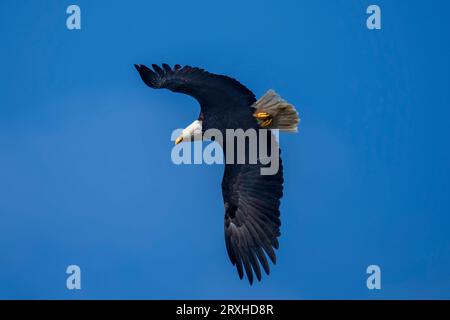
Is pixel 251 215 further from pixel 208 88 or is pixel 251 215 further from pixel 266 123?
pixel 208 88

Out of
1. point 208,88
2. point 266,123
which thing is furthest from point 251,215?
point 208,88

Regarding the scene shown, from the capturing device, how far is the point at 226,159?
1523 cm

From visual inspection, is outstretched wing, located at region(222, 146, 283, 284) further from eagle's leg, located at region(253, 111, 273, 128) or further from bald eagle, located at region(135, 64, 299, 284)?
eagle's leg, located at region(253, 111, 273, 128)

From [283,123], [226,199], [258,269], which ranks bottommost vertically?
[258,269]

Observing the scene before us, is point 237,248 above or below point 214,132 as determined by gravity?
below

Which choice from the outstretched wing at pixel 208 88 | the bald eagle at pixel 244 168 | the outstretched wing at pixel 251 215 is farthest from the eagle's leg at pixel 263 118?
the outstretched wing at pixel 251 215

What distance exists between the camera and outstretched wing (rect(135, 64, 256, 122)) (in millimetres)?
15375

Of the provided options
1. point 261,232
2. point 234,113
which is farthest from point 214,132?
point 261,232

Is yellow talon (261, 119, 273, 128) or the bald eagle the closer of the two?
the bald eagle

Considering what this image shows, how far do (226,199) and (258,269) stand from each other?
3.49ft

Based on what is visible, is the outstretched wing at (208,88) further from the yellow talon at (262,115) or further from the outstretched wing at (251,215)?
the outstretched wing at (251,215)

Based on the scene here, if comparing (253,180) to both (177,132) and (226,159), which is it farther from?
(177,132)

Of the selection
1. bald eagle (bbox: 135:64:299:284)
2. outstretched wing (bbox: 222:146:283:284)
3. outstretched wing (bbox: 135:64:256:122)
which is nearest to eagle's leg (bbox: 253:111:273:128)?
bald eagle (bbox: 135:64:299:284)

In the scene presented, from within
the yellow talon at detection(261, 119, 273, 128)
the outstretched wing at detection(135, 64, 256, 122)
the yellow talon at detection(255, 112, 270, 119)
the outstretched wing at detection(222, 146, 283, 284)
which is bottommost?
the outstretched wing at detection(222, 146, 283, 284)
